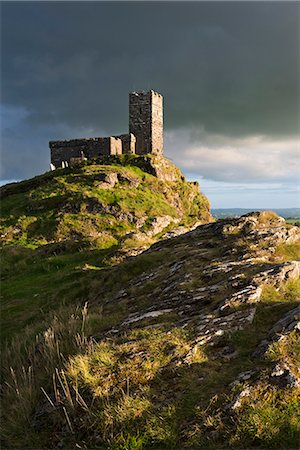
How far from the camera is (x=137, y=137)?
56.6 metres

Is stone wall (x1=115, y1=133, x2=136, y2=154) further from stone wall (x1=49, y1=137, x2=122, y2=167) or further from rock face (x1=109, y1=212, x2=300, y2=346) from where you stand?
rock face (x1=109, y1=212, x2=300, y2=346)

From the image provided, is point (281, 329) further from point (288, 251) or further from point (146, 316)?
point (288, 251)

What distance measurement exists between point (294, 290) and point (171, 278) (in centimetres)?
394

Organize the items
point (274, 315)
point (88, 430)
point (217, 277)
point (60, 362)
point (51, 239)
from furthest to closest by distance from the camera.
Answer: point (51, 239), point (217, 277), point (274, 315), point (60, 362), point (88, 430)

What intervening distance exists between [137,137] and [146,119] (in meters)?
3.14

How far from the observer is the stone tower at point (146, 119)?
5459 cm

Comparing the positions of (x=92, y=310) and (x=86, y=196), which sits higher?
(x=86, y=196)

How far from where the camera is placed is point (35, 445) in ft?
21.3

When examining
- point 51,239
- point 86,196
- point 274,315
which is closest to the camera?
point 274,315

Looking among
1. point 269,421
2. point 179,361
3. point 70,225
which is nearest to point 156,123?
point 70,225

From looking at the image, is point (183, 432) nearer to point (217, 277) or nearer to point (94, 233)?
point (217, 277)

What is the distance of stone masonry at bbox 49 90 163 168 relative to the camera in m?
54.7

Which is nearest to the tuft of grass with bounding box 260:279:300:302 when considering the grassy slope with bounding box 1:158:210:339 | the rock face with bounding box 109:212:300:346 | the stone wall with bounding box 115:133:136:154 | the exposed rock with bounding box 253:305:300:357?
the rock face with bounding box 109:212:300:346

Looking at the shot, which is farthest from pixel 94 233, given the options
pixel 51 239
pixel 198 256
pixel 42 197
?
pixel 198 256
